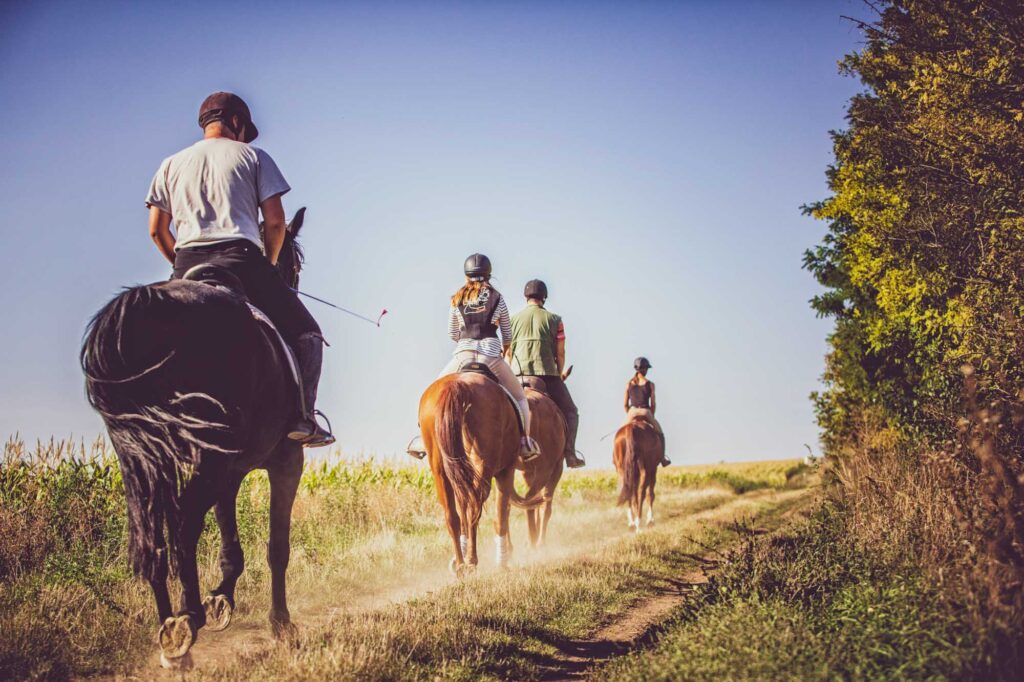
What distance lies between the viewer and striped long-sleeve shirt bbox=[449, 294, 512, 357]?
857cm

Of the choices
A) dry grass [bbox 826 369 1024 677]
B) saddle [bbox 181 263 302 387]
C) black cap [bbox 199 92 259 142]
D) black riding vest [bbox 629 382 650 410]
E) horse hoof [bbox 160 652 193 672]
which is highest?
black cap [bbox 199 92 259 142]

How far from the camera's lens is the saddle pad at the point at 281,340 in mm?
5054

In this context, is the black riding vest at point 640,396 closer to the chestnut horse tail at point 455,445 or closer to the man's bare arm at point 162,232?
the chestnut horse tail at point 455,445

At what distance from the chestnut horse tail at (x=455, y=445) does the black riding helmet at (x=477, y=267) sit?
1376 mm

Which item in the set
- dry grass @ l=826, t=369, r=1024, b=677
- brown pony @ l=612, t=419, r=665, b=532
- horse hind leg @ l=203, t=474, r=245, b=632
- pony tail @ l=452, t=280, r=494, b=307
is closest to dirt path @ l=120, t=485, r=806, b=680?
horse hind leg @ l=203, t=474, r=245, b=632

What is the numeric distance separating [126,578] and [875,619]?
626cm

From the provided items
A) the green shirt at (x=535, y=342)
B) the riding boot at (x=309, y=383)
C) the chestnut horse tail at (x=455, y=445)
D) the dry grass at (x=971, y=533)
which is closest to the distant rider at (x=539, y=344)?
the green shirt at (x=535, y=342)

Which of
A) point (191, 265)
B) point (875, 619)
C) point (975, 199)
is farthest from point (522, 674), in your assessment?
point (975, 199)

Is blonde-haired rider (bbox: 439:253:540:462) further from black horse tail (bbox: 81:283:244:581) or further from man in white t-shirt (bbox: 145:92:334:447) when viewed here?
black horse tail (bbox: 81:283:244:581)

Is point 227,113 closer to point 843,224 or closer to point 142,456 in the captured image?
point 142,456

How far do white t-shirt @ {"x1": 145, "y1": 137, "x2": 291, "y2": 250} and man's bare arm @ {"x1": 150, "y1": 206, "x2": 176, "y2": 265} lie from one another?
113 millimetres

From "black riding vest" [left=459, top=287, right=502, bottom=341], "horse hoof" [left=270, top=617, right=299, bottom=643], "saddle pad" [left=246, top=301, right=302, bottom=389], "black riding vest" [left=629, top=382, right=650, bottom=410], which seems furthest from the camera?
"black riding vest" [left=629, top=382, right=650, bottom=410]

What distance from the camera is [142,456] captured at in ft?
13.9

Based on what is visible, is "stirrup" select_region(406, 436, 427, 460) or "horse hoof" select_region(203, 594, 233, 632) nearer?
"horse hoof" select_region(203, 594, 233, 632)
